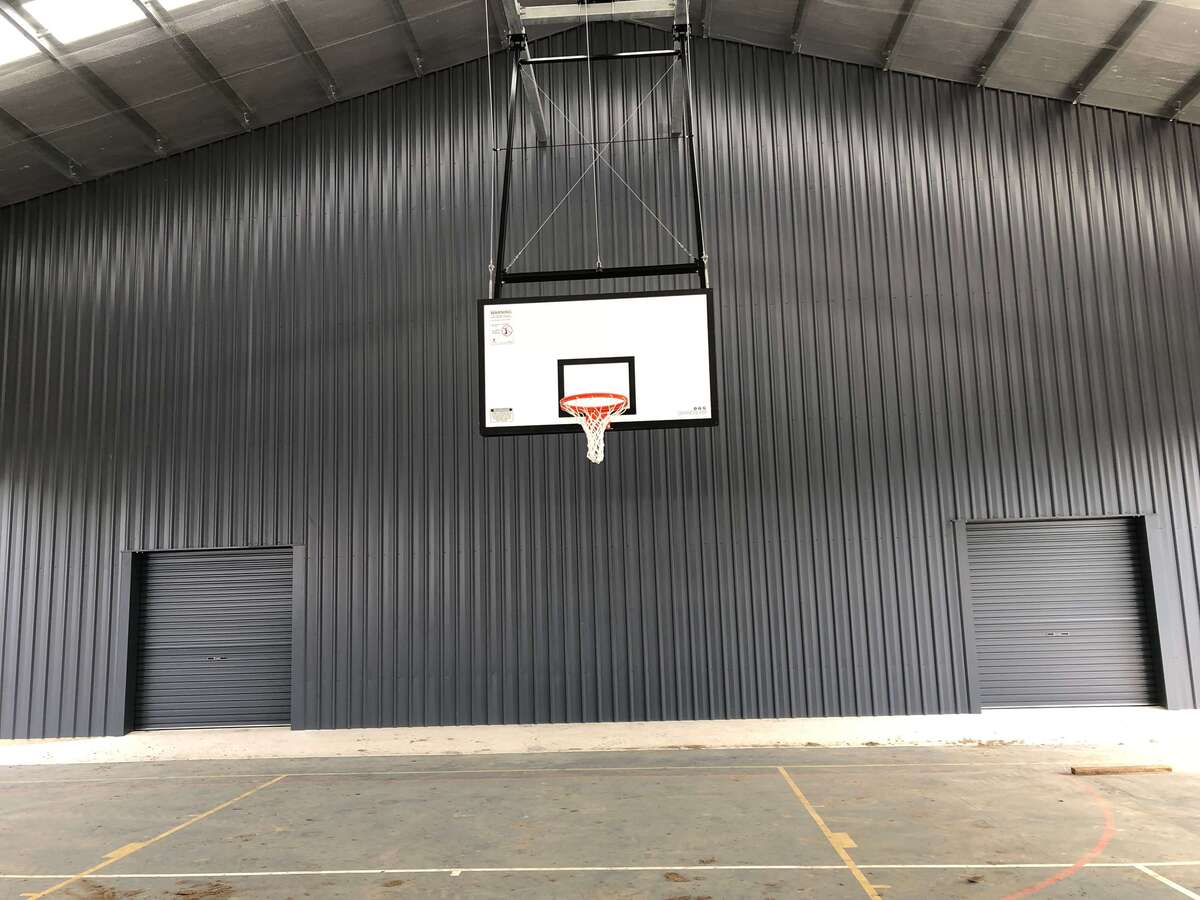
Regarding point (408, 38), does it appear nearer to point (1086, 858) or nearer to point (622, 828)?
point (622, 828)

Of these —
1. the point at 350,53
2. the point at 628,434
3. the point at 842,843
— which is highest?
the point at 350,53

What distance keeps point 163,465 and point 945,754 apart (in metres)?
12.5

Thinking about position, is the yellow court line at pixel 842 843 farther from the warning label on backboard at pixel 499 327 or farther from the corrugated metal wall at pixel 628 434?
the warning label on backboard at pixel 499 327

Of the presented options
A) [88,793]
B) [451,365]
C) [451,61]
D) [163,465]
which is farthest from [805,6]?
[88,793]

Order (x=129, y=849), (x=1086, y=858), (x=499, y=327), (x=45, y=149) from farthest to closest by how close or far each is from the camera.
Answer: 1. (x=45, y=149)
2. (x=499, y=327)
3. (x=129, y=849)
4. (x=1086, y=858)

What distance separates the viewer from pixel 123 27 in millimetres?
11055

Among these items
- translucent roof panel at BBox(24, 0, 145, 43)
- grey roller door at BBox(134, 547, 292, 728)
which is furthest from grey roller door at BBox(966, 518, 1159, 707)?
translucent roof panel at BBox(24, 0, 145, 43)

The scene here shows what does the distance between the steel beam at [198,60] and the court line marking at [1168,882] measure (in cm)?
1446

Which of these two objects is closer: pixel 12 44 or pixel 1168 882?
pixel 1168 882

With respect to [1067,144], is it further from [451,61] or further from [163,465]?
[163,465]

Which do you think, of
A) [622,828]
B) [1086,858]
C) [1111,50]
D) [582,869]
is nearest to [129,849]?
[582,869]

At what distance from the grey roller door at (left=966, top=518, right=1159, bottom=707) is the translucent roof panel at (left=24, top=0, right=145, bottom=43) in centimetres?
1432

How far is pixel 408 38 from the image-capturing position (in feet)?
42.5

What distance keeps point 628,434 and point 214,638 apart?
297 inches
